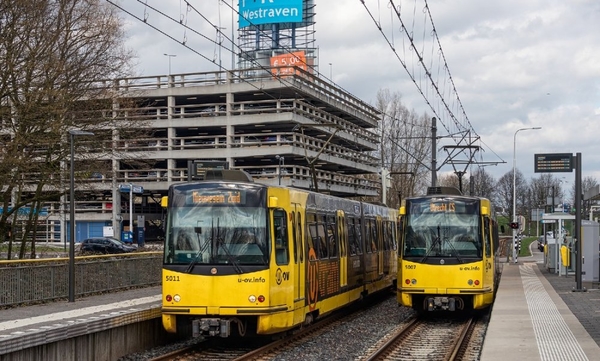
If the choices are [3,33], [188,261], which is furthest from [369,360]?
[3,33]

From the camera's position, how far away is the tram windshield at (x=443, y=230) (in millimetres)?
20766

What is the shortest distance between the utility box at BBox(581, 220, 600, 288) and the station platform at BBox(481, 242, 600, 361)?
2.79 metres

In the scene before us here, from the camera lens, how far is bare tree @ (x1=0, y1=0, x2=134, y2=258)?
26.3 meters

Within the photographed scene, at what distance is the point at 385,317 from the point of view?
23156 mm

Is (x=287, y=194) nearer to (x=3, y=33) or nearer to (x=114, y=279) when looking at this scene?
(x=114, y=279)

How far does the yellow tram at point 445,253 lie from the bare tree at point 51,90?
11.1 metres

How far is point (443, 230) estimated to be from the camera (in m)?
21.0

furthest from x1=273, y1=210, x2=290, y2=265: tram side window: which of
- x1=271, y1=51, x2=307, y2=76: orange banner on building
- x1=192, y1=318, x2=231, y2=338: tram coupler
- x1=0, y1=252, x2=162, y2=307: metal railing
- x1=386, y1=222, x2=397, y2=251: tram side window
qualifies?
x1=271, y1=51, x2=307, y2=76: orange banner on building

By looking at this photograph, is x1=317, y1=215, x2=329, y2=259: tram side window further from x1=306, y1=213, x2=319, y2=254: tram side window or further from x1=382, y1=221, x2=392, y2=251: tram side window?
x1=382, y1=221, x2=392, y2=251: tram side window

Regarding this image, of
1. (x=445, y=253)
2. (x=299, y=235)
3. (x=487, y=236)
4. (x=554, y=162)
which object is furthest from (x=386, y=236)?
(x=299, y=235)

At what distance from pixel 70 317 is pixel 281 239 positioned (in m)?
3.98

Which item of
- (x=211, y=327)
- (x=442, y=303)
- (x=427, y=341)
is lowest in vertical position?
(x=427, y=341)

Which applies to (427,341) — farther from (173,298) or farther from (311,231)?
(173,298)

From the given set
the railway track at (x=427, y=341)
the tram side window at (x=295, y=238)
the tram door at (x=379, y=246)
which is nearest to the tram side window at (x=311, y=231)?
the tram side window at (x=295, y=238)
